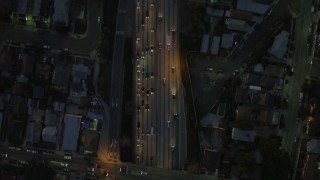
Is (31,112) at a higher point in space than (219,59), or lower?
lower

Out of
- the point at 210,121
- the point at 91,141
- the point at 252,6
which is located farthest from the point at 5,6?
the point at 252,6

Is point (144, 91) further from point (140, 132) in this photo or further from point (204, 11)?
point (204, 11)

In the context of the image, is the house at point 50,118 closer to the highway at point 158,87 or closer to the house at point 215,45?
the highway at point 158,87

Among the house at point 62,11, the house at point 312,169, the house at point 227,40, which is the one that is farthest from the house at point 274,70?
the house at point 62,11

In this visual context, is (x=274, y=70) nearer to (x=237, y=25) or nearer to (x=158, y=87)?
(x=237, y=25)

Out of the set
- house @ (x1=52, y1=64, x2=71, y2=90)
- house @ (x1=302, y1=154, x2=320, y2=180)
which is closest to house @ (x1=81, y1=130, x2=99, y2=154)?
house @ (x1=52, y1=64, x2=71, y2=90)

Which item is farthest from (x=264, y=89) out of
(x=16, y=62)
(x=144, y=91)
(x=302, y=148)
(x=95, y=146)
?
(x=16, y=62)

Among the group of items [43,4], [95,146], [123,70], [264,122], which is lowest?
[95,146]
